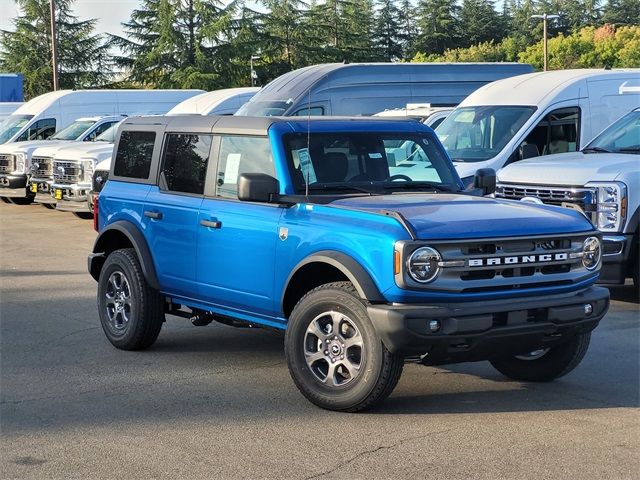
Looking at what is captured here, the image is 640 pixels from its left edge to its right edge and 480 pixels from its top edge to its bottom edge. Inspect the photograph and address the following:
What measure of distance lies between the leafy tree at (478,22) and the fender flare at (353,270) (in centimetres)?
8181

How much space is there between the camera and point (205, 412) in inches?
259

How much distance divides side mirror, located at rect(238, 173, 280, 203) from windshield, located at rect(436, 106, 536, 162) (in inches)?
279

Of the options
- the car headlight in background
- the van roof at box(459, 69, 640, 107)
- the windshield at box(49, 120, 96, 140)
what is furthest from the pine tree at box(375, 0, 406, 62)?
the car headlight in background

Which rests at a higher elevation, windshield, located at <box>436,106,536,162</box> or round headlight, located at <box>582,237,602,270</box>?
windshield, located at <box>436,106,536,162</box>

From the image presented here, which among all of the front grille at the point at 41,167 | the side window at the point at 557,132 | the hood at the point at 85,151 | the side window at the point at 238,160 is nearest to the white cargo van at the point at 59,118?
the front grille at the point at 41,167

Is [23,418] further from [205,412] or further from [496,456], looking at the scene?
[496,456]

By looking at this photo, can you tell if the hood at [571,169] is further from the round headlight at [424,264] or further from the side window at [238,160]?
the round headlight at [424,264]

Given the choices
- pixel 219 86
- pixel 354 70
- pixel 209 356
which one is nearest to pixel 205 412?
pixel 209 356

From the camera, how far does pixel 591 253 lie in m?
Result: 6.86

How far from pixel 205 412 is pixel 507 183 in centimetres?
550

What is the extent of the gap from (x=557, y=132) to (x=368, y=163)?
7.27m

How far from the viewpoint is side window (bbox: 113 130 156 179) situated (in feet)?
28.2

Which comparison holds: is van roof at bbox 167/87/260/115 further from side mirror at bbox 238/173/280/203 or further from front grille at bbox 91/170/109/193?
side mirror at bbox 238/173/280/203

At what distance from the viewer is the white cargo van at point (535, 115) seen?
13.9m
